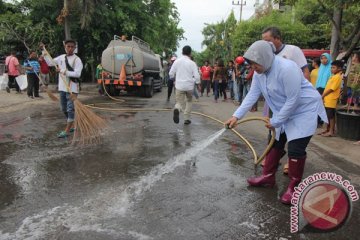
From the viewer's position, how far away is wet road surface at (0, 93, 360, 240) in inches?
134

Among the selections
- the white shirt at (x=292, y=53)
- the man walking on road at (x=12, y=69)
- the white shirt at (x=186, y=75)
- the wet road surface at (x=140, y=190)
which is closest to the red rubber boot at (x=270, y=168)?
the wet road surface at (x=140, y=190)

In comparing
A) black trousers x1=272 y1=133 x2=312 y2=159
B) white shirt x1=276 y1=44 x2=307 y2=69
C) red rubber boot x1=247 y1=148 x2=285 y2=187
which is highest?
white shirt x1=276 y1=44 x2=307 y2=69

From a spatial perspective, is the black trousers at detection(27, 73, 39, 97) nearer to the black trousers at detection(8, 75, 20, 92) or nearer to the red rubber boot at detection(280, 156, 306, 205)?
the black trousers at detection(8, 75, 20, 92)

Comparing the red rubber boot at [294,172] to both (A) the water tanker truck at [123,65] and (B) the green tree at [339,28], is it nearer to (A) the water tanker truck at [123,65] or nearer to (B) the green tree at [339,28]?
(B) the green tree at [339,28]

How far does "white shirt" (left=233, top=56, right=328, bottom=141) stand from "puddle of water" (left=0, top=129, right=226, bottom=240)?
5.79ft

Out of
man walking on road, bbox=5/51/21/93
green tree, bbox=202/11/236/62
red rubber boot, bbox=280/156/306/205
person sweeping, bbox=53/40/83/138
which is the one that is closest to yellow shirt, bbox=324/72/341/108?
red rubber boot, bbox=280/156/306/205

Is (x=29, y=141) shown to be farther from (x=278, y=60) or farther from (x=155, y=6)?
(x=155, y=6)

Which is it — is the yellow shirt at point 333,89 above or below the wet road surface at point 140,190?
above

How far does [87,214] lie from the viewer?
3650 mm

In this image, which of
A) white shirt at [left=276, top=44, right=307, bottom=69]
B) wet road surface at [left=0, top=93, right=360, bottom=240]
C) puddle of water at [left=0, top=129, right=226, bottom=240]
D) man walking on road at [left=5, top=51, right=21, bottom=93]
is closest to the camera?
puddle of water at [left=0, top=129, right=226, bottom=240]

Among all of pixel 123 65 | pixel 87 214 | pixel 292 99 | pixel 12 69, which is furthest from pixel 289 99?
pixel 12 69

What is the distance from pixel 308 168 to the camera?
5695 mm

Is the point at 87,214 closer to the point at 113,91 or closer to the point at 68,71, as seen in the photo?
the point at 68,71

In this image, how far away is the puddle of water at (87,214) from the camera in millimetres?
3279
